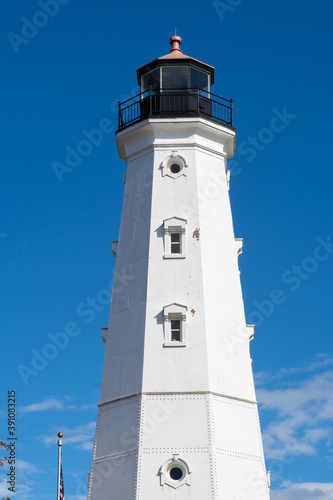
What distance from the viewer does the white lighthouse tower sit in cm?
2762

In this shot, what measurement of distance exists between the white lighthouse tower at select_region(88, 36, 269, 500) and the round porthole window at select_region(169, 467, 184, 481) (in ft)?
0.10

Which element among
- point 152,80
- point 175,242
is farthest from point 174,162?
point 152,80

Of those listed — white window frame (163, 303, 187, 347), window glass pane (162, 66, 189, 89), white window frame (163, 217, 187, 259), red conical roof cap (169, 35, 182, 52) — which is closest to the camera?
white window frame (163, 303, 187, 347)

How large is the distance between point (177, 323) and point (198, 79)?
9.62m

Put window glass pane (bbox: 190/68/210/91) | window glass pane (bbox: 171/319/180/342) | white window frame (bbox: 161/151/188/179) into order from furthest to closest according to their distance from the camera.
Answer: window glass pane (bbox: 190/68/210/91) < white window frame (bbox: 161/151/188/179) < window glass pane (bbox: 171/319/180/342)

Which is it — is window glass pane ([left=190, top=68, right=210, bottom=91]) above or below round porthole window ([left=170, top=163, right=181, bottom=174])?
above

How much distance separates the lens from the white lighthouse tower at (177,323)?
27625 mm

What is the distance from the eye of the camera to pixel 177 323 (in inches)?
1155

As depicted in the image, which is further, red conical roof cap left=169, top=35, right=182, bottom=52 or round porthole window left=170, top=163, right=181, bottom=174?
red conical roof cap left=169, top=35, right=182, bottom=52

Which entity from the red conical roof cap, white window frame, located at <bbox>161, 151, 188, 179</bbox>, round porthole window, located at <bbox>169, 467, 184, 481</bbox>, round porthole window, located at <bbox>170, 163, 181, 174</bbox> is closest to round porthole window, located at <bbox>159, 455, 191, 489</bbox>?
round porthole window, located at <bbox>169, 467, 184, 481</bbox>

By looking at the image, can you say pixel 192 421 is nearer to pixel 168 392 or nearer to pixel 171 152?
pixel 168 392

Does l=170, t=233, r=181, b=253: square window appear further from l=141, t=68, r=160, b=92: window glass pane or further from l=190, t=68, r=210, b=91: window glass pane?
l=190, t=68, r=210, b=91: window glass pane

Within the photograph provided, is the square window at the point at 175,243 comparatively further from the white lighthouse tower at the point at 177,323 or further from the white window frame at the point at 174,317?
the white window frame at the point at 174,317

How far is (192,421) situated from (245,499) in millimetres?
2811
